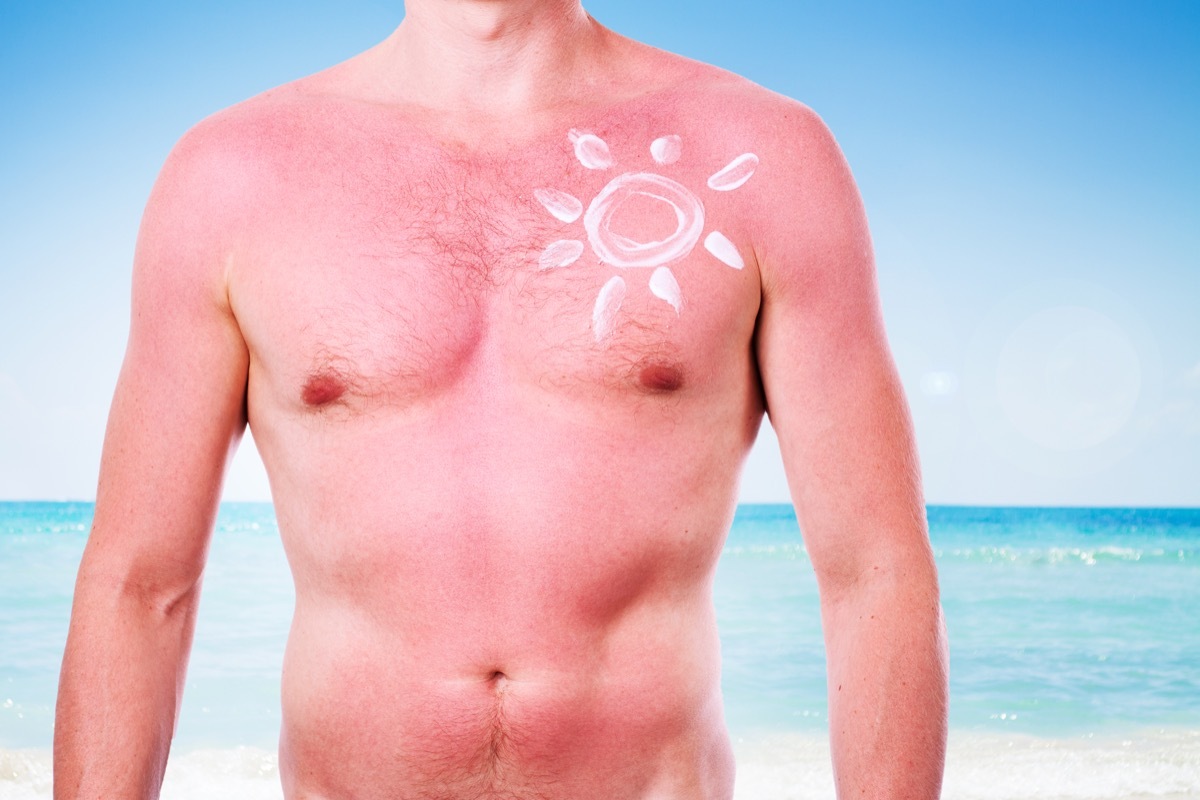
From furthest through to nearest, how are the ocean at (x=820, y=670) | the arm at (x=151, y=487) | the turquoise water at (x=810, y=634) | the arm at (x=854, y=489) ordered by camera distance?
the turquoise water at (x=810, y=634)
the ocean at (x=820, y=670)
the arm at (x=151, y=487)
the arm at (x=854, y=489)

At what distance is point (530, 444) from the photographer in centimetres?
123

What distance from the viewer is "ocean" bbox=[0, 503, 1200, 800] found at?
5.83 m

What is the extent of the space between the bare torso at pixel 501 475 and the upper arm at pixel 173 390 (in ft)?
0.13

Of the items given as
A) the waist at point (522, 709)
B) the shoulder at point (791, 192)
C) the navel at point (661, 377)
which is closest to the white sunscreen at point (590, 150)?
the shoulder at point (791, 192)

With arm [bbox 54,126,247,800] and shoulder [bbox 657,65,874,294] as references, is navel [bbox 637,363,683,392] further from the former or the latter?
arm [bbox 54,126,247,800]

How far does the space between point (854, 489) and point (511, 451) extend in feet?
1.20

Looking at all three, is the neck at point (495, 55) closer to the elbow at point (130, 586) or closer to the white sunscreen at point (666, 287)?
the white sunscreen at point (666, 287)

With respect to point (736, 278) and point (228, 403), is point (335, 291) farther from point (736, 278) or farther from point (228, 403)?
point (736, 278)

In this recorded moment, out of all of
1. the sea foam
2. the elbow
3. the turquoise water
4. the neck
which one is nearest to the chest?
the neck

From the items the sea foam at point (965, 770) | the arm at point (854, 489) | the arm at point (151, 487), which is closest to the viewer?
the arm at point (854, 489)

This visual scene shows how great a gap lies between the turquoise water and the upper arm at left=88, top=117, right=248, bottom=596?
→ 223 inches

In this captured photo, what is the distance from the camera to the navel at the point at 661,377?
1.23 meters

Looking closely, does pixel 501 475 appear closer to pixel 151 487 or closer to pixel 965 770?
pixel 151 487

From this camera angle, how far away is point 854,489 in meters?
1.20
